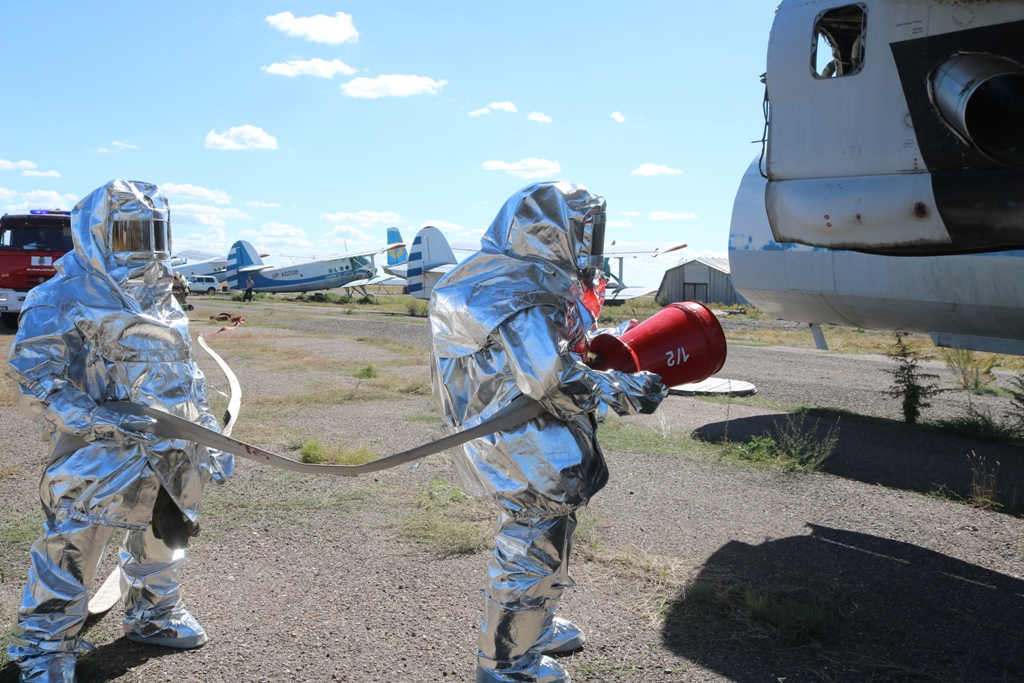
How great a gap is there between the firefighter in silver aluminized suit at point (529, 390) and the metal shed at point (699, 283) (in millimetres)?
41939

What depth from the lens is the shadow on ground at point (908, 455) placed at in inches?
265

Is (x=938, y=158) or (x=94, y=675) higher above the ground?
(x=938, y=158)

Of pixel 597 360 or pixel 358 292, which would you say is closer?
pixel 597 360

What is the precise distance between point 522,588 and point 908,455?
256 inches

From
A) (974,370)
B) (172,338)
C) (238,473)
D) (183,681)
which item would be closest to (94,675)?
(183,681)

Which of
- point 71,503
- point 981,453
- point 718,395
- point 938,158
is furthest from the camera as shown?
point 718,395

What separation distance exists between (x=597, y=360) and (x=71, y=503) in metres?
2.40

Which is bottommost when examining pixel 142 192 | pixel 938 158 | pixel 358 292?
pixel 358 292

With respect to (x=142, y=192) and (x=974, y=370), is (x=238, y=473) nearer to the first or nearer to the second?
(x=142, y=192)

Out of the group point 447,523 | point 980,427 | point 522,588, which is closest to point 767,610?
point 522,588

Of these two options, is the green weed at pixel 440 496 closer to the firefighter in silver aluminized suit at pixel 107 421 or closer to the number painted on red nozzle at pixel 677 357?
the firefighter in silver aluminized suit at pixel 107 421

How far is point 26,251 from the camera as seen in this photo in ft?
55.8

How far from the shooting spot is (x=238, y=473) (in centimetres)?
662

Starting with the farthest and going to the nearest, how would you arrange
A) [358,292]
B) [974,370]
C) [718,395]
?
1. [358,292]
2. [974,370]
3. [718,395]
